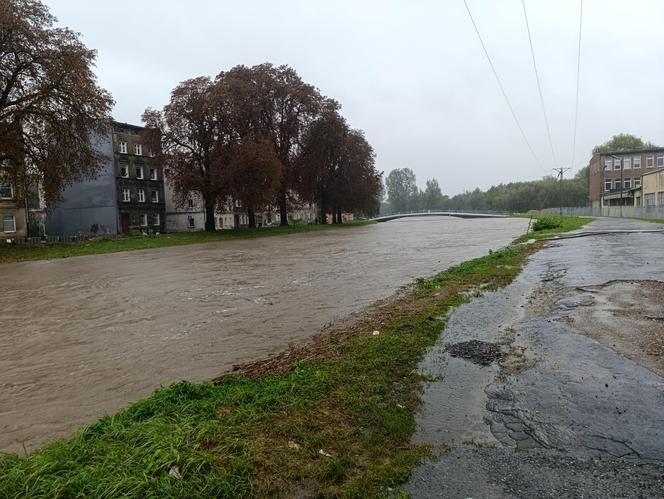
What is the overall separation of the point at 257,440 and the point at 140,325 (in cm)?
650

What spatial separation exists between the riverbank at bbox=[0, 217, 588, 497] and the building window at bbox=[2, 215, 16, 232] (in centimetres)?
5534

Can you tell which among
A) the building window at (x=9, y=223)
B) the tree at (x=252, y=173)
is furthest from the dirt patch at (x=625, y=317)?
the building window at (x=9, y=223)

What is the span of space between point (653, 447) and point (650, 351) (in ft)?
8.28

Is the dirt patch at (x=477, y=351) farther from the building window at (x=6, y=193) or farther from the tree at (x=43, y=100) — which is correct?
the building window at (x=6, y=193)

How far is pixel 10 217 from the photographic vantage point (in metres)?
50.1

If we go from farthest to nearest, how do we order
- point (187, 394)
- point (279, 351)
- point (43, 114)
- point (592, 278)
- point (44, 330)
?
point (43, 114)
point (592, 278)
point (44, 330)
point (279, 351)
point (187, 394)

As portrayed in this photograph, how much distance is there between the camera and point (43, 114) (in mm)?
30969

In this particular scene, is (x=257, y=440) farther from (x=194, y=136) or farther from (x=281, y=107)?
(x=281, y=107)

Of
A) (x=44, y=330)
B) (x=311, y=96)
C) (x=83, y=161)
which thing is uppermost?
(x=311, y=96)

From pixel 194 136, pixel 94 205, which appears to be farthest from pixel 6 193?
pixel 194 136

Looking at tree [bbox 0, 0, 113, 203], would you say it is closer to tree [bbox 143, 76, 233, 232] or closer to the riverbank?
tree [bbox 143, 76, 233, 232]

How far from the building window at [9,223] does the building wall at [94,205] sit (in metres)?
6.50

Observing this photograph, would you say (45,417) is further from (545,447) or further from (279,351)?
(545,447)

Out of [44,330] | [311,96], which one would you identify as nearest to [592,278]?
[44,330]
